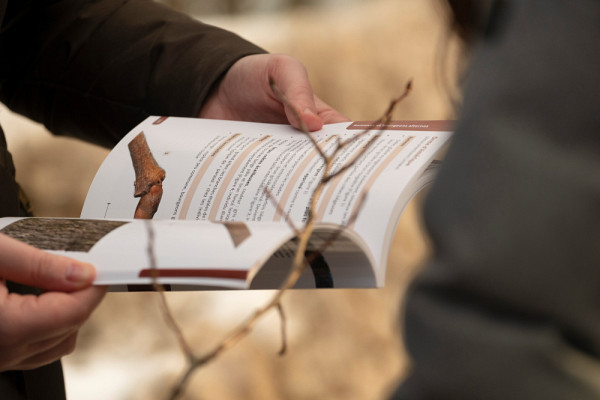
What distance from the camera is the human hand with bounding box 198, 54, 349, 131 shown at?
0.64 m

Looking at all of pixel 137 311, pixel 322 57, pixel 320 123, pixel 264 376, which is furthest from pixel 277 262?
pixel 322 57

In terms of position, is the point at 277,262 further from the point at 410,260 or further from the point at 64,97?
the point at 410,260

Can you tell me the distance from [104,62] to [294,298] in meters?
0.84

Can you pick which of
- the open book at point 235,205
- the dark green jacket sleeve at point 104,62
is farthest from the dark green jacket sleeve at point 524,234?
the dark green jacket sleeve at point 104,62

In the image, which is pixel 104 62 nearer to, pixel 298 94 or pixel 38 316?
pixel 298 94

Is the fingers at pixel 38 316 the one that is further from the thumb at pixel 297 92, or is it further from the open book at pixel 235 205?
the thumb at pixel 297 92

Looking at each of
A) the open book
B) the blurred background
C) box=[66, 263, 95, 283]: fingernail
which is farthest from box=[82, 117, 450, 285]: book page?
the blurred background

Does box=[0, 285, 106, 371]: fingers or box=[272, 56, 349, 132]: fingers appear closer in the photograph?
box=[0, 285, 106, 371]: fingers

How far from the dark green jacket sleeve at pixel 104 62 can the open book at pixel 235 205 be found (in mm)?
71

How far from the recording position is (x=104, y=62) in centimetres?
70

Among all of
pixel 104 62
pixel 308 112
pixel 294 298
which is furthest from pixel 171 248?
pixel 294 298

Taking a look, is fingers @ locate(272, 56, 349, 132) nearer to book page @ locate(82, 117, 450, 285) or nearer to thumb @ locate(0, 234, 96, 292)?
book page @ locate(82, 117, 450, 285)

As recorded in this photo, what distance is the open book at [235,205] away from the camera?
0.38 m

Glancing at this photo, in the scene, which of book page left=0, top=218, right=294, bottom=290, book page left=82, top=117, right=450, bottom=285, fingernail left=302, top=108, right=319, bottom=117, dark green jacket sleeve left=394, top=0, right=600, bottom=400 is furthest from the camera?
fingernail left=302, top=108, right=319, bottom=117
